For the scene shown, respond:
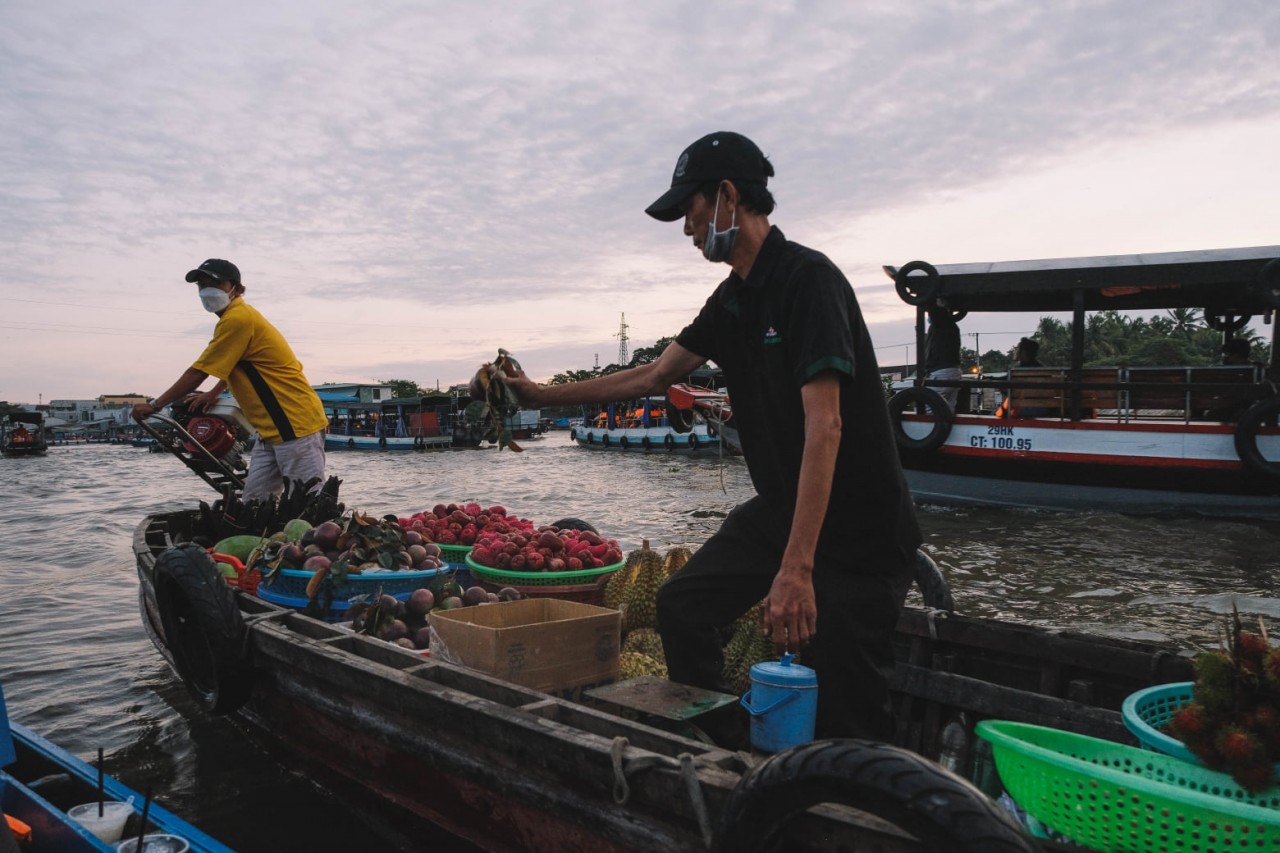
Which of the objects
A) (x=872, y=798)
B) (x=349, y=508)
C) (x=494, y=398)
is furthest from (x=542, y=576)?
(x=349, y=508)

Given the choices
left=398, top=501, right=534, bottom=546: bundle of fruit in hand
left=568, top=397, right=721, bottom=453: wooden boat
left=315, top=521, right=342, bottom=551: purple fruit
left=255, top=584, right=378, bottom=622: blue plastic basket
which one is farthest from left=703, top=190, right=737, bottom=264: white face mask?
left=568, top=397, right=721, bottom=453: wooden boat

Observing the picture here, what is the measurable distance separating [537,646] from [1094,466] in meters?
12.8

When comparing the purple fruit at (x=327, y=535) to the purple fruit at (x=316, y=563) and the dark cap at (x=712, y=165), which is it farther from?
the dark cap at (x=712, y=165)

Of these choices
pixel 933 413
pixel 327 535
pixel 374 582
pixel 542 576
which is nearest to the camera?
pixel 374 582

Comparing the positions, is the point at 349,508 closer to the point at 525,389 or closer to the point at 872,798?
the point at 525,389

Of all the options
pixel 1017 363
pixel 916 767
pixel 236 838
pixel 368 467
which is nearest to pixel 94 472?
pixel 368 467

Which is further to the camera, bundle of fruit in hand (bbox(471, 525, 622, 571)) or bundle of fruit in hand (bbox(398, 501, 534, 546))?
bundle of fruit in hand (bbox(398, 501, 534, 546))

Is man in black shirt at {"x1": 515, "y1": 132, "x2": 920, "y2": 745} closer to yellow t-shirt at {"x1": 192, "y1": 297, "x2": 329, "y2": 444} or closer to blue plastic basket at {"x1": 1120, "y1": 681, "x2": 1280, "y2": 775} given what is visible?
blue plastic basket at {"x1": 1120, "y1": 681, "x2": 1280, "y2": 775}

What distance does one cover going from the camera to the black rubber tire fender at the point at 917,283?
45.0 feet

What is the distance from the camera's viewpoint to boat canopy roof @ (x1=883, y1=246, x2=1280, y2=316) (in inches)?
470

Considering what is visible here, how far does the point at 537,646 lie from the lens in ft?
10.8

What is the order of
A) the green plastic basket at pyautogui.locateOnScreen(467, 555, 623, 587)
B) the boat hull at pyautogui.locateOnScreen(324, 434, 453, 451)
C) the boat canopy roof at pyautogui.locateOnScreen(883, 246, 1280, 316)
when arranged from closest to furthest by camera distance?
1. the green plastic basket at pyautogui.locateOnScreen(467, 555, 623, 587)
2. the boat canopy roof at pyautogui.locateOnScreen(883, 246, 1280, 316)
3. the boat hull at pyautogui.locateOnScreen(324, 434, 453, 451)

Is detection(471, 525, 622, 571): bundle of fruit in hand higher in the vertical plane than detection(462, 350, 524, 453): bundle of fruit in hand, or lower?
lower

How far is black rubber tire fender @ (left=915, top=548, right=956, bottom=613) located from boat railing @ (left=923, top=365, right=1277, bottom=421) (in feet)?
31.2
